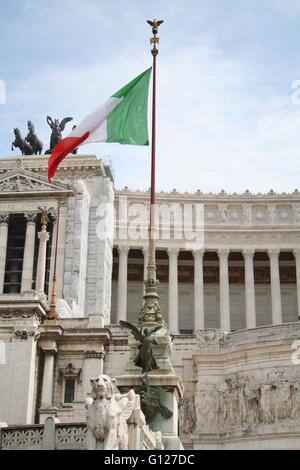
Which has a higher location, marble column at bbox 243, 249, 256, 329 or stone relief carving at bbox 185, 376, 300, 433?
marble column at bbox 243, 249, 256, 329

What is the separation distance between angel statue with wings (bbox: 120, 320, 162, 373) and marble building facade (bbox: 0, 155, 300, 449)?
16.6 meters

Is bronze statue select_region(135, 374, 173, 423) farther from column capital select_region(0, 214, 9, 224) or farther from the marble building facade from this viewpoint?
column capital select_region(0, 214, 9, 224)

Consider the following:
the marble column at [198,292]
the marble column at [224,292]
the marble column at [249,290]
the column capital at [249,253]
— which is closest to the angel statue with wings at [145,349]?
the marble column at [198,292]

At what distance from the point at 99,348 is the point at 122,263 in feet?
79.1

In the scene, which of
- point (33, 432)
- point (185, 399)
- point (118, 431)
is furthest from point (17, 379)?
point (118, 431)

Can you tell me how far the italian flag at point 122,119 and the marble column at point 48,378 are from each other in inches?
701

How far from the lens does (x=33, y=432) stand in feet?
68.2

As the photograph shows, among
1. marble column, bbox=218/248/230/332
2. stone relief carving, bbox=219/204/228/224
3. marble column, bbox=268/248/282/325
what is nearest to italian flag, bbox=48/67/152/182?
marble column, bbox=218/248/230/332

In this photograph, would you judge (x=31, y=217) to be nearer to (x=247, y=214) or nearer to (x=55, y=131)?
(x=55, y=131)

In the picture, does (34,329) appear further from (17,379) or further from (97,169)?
(97,169)

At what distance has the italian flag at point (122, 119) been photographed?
29.1 meters

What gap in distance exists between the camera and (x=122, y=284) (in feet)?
222

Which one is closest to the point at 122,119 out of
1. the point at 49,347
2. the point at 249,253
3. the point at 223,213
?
the point at 49,347

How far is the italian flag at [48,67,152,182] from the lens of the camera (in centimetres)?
2908
